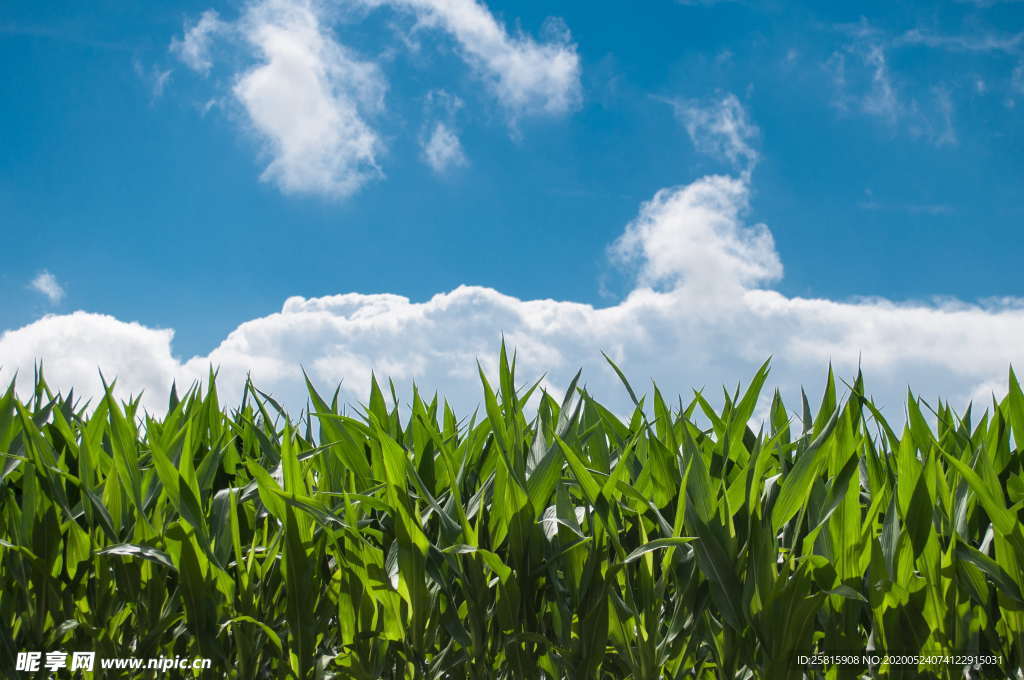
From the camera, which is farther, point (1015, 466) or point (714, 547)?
point (1015, 466)

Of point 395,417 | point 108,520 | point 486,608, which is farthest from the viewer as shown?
point 395,417

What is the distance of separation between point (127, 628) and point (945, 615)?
1866 mm

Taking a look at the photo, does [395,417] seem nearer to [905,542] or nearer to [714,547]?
[714,547]

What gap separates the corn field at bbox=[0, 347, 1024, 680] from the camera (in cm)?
142

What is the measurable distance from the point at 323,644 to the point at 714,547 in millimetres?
956

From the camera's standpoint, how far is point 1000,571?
4.47ft

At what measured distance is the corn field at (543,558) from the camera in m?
1.42

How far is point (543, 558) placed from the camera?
1.53 metres

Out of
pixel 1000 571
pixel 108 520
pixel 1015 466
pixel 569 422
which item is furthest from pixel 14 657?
pixel 1015 466

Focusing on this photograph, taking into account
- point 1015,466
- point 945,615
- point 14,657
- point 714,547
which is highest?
point 1015,466

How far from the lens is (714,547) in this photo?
1.41 metres

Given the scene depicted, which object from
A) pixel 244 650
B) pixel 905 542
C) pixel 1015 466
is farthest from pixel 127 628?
pixel 1015 466

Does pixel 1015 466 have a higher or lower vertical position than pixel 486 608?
higher

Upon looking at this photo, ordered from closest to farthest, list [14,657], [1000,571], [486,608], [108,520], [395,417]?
[1000,571]
[486,608]
[108,520]
[14,657]
[395,417]
